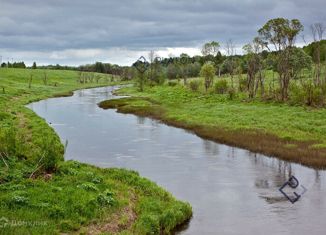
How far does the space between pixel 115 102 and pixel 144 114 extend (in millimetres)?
19188

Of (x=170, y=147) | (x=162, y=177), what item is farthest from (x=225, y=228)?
(x=170, y=147)

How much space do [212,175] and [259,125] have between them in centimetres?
1731

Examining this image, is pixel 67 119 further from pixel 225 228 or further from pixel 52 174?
pixel 225 228

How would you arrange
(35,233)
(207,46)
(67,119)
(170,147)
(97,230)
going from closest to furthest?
1. (35,233)
2. (97,230)
3. (170,147)
4. (67,119)
5. (207,46)

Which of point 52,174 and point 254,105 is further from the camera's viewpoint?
point 254,105

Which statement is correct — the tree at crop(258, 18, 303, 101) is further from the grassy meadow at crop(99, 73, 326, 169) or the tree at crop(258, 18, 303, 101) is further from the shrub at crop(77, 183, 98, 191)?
the shrub at crop(77, 183, 98, 191)

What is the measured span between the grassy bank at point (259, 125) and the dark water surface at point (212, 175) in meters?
1.53

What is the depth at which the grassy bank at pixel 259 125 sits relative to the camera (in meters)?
34.0

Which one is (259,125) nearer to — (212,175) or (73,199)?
(212,175)

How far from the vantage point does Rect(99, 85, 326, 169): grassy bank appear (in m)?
34.0

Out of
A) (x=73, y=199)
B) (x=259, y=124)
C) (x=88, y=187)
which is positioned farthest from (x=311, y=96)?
(x=73, y=199)

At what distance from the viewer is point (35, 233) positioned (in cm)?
1486

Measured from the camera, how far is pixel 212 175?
91.4ft

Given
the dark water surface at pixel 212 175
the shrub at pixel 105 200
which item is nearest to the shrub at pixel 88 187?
the shrub at pixel 105 200
